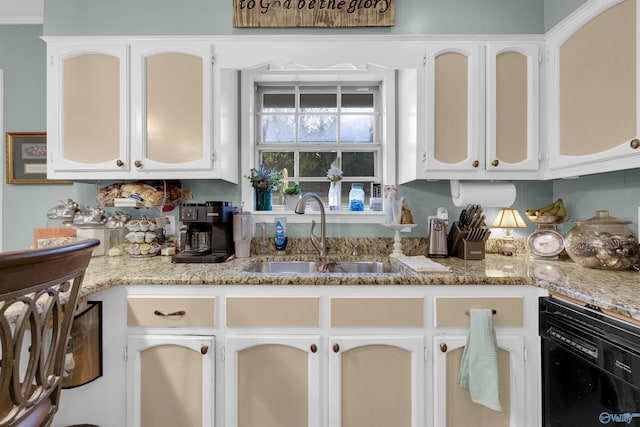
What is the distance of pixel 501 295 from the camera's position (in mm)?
1431

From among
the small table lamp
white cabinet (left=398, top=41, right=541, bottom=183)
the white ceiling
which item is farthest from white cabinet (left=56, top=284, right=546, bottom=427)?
the white ceiling

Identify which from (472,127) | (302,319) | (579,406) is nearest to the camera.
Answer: (579,406)

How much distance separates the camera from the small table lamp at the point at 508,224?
201cm

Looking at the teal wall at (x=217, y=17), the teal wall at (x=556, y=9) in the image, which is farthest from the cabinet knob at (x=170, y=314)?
the teal wall at (x=556, y=9)

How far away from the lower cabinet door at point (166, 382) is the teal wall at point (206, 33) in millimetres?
985

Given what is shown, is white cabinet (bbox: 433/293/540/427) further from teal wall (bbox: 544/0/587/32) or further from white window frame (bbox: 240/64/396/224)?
teal wall (bbox: 544/0/587/32)

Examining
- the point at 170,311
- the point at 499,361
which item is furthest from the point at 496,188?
the point at 170,311

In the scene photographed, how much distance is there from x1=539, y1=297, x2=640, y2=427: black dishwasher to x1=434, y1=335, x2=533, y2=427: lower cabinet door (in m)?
0.10

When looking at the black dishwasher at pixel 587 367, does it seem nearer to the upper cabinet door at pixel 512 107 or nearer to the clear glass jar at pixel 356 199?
the upper cabinet door at pixel 512 107

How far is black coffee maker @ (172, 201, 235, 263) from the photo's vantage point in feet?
5.72

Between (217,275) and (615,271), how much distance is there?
6.03 ft

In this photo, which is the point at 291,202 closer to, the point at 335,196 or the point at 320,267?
the point at 335,196

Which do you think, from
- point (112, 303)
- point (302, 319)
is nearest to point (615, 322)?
point (302, 319)

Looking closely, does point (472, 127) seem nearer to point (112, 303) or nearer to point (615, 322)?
point (615, 322)
